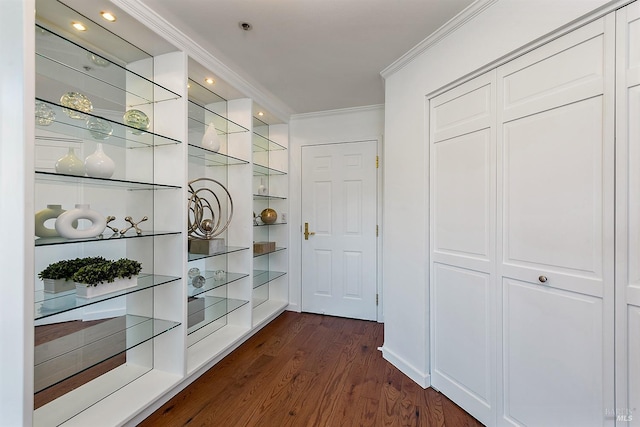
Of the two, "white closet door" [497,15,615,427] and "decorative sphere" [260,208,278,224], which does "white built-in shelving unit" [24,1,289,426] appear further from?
"white closet door" [497,15,615,427]

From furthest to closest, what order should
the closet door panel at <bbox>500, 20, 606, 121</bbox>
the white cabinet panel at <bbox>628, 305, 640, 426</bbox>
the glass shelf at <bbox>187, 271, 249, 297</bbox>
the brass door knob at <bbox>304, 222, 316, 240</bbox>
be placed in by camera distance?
the brass door knob at <bbox>304, 222, 316, 240</bbox> < the glass shelf at <bbox>187, 271, 249, 297</bbox> < the closet door panel at <bbox>500, 20, 606, 121</bbox> < the white cabinet panel at <bbox>628, 305, 640, 426</bbox>

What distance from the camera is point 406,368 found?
217cm

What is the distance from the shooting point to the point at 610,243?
1162 mm

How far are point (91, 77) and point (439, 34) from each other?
2267 mm

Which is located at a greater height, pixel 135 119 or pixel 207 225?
pixel 135 119

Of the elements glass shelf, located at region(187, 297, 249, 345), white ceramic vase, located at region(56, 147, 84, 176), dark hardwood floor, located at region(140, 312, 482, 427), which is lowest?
dark hardwood floor, located at region(140, 312, 482, 427)

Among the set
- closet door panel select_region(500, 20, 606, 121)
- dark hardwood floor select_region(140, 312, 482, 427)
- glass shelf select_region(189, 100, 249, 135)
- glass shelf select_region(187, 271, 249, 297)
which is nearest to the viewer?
closet door panel select_region(500, 20, 606, 121)

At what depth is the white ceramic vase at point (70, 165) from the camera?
147 centimetres

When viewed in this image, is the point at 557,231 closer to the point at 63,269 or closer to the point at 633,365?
the point at 633,365


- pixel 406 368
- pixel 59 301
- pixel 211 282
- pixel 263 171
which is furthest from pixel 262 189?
pixel 406 368

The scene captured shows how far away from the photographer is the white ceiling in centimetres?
165

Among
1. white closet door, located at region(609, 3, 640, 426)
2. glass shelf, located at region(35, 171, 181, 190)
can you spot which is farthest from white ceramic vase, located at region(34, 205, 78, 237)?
white closet door, located at region(609, 3, 640, 426)

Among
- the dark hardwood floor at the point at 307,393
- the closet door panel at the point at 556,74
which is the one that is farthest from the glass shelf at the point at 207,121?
the closet door panel at the point at 556,74

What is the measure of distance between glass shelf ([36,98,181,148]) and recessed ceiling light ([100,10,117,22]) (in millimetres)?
564
